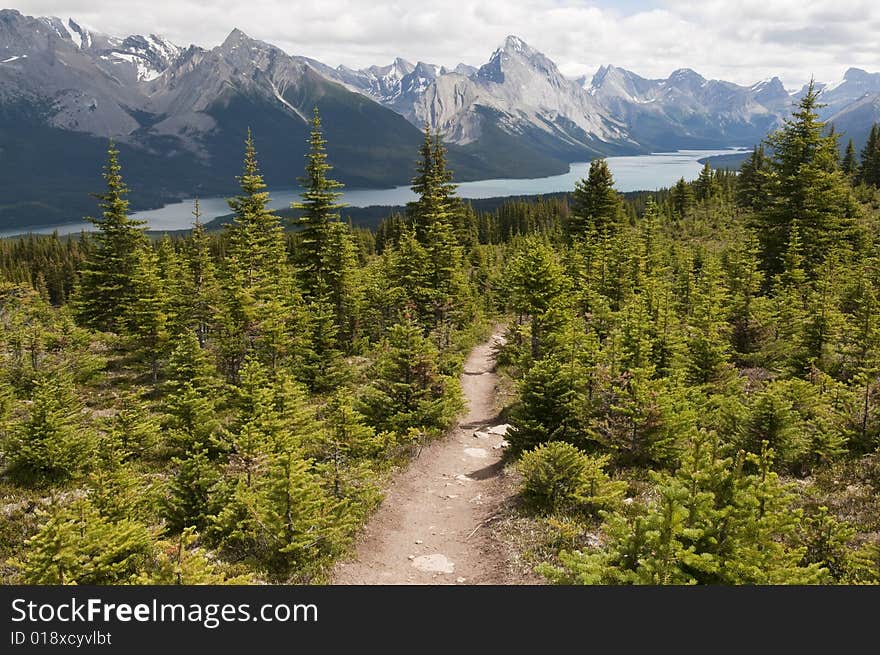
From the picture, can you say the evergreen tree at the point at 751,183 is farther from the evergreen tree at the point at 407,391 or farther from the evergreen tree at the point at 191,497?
the evergreen tree at the point at 191,497

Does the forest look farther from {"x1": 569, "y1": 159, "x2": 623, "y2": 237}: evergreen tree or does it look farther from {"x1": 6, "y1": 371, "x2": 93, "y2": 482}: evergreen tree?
{"x1": 569, "y1": 159, "x2": 623, "y2": 237}: evergreen tree

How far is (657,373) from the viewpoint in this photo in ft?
61.6

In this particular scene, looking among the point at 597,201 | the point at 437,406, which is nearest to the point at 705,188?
the point at 597,201

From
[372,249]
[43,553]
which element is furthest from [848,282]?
[372,249]

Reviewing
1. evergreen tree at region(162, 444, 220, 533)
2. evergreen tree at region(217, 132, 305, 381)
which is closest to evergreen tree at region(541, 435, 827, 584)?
evergreen tree at region(162, 444, 220, 533)

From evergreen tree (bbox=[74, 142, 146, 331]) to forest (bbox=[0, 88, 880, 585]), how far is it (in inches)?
6.8

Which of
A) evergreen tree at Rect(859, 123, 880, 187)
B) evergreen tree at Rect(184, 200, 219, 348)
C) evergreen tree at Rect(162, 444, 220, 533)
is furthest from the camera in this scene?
evergreen tree at Rect(859, 123, 880, 187)

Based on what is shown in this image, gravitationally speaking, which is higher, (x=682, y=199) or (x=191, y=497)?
(x=682, y=199)

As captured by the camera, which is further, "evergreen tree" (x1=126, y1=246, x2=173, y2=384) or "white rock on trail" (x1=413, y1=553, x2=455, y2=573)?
"evergreen tree" (x1=126, y1=246, x2=173, y2=384)

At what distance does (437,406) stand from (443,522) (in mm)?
6292

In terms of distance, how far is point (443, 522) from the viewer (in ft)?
49.8

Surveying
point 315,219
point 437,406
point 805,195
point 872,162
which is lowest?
point 437,406

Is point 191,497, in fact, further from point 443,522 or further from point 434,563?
point 443,522

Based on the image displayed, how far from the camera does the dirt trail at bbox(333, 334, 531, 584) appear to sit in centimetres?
1241
